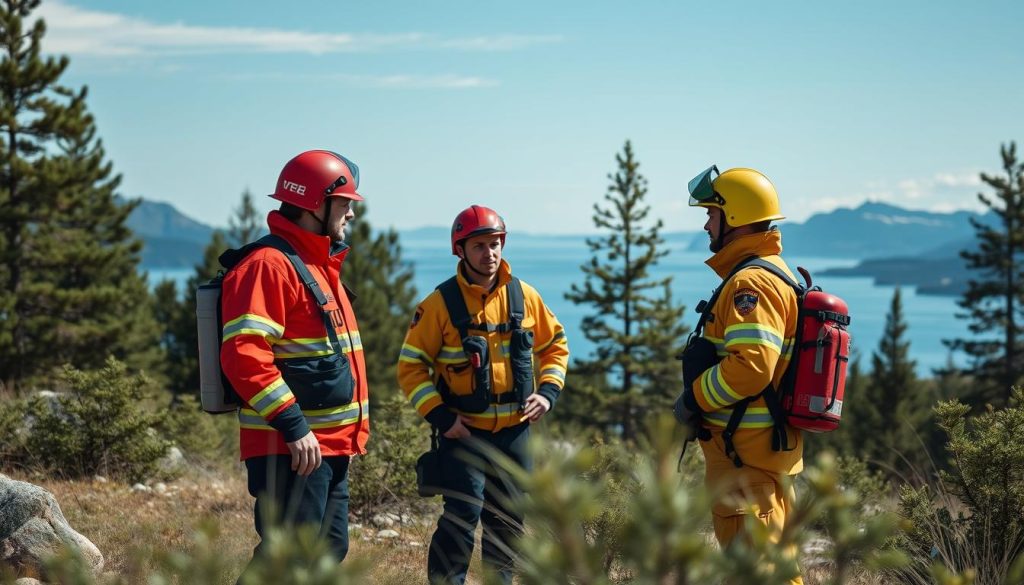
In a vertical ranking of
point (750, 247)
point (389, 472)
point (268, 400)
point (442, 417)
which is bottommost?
point (389, 472)

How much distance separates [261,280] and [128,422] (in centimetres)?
446

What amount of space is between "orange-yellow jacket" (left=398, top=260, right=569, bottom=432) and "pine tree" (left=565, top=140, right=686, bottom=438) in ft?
104

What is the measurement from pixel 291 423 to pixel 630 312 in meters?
33.9

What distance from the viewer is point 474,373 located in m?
4.66

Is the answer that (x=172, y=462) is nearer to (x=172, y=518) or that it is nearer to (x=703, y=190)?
(x=172, y=518)

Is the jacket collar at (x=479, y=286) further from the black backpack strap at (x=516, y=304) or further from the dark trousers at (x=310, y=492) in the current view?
the dark trousers at (x=310, y=492)

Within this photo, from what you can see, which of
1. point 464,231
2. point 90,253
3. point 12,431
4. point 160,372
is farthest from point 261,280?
point 160,372

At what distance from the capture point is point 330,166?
4.23 meters


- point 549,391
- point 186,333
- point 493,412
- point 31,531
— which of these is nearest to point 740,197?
point 549,391

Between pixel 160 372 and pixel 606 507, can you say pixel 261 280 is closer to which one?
pixel 606 507

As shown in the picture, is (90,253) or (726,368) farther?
(90,253)

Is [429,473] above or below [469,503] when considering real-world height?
above

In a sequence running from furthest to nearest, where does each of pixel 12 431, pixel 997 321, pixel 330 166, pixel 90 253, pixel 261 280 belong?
1. pixel 997 321
2. pixel 90 253
3. pixel 12 431
4. pixel 330 166
5. pixel 261 280

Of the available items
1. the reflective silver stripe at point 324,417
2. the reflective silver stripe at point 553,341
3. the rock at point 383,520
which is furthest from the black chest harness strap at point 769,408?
the rock at point 383,520
